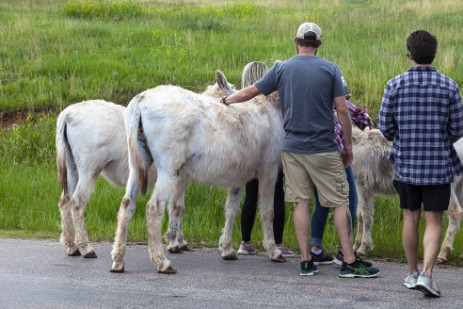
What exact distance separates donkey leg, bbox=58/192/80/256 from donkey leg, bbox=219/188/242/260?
147cm

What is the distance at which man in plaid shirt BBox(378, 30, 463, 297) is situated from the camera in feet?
22.1

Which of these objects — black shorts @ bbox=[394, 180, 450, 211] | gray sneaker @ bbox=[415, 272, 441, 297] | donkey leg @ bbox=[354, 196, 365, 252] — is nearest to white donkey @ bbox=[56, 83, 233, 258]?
donkey leg @ bbox=[354, 196, 365, 252]

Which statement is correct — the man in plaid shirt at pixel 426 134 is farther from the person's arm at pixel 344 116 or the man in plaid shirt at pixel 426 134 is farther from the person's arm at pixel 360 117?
the person's arm at pixel 360 117

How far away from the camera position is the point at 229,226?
8.74 m

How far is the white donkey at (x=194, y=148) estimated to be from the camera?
7.84 m

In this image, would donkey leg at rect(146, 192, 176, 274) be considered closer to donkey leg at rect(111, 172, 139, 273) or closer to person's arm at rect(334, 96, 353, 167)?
donkey leg at rect(111, 172, 139, 273)

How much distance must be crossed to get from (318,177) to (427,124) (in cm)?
122

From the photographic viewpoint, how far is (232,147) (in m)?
8.20

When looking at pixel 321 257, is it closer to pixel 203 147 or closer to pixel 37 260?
pixel 203 147

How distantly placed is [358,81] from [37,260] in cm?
830

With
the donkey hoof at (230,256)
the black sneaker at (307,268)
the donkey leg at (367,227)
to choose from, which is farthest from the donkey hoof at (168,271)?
the donkey leg at (367,227)

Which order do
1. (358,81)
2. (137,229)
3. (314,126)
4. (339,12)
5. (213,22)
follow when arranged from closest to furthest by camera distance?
1. (314,126)
2. (137,229)
3. (358,81)
4. (213,22)
5. (339,12)

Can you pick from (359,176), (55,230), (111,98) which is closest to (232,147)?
(359,176)

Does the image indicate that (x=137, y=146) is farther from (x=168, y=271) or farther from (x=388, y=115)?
(x=388, y=115)
